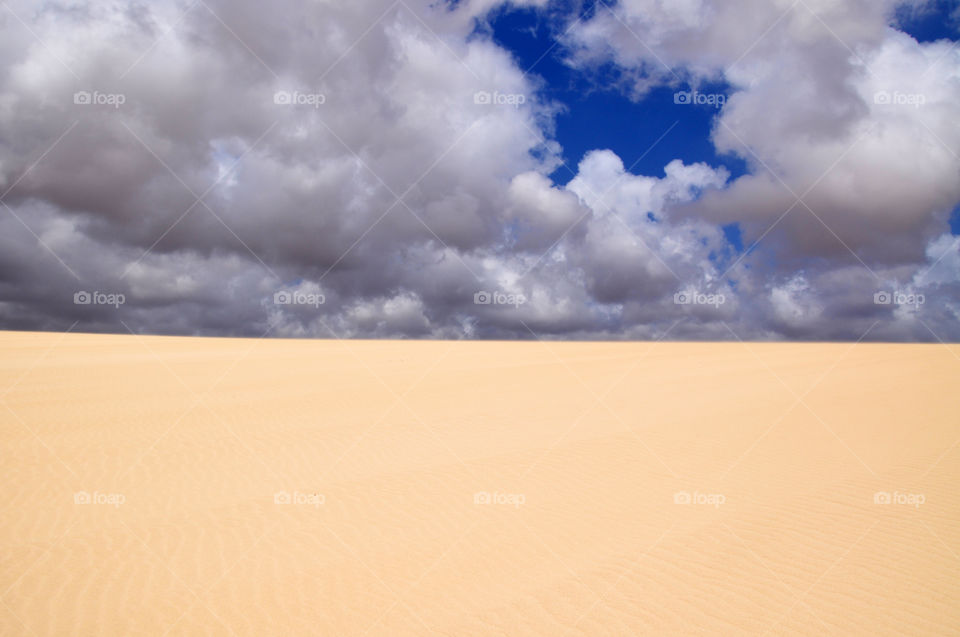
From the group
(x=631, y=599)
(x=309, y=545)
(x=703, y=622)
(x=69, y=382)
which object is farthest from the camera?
(x=69, y=382)

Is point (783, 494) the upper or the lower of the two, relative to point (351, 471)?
lower

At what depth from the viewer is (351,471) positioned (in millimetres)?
8422

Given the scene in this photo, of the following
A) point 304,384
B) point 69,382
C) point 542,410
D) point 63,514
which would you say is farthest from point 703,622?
point 69,382

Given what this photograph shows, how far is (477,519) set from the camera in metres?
6.48

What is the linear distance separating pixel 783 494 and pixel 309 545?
21.5 ft

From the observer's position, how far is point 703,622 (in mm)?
4348

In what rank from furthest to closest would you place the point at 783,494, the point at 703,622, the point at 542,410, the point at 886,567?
the point at 542,410 < the point at 783,494 < the point at 886,567 < the point at 703,622

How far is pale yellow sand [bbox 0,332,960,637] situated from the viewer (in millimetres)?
4531

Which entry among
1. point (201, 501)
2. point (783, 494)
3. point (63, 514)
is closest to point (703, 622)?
point (783, 494)

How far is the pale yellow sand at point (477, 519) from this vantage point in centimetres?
453

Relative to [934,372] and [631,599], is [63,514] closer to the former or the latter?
[631,599]

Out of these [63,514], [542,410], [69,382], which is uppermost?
[69,382]

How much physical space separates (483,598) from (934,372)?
27.9 metres

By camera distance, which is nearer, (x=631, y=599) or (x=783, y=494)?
(x=631, y=599)
